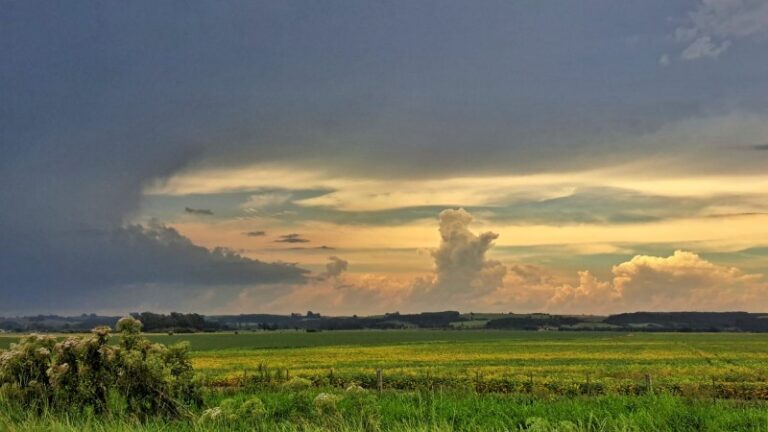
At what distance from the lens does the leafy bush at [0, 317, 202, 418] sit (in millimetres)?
18188

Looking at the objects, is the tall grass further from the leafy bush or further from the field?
the leafy bush

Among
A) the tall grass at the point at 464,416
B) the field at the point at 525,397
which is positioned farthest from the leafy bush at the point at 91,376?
the field at the point at 525,397

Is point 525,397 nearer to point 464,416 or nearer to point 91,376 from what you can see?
point 464,416

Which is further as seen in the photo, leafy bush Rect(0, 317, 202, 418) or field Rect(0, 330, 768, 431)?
leafy bush Rect(0, 317, 202, 418)

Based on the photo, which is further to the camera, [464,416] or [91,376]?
[91,376]

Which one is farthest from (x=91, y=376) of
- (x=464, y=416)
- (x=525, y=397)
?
(x=525, y=397)

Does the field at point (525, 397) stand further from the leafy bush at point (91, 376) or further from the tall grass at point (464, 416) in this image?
the leafy bush at point (91, 376)

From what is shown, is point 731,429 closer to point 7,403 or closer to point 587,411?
point 587,411

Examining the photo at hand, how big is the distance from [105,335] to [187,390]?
2.55 metres

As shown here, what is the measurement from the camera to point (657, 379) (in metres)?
45.8

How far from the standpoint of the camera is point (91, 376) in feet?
60.6

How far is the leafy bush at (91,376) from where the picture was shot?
18.2 m

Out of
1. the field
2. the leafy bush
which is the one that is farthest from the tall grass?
the leafy bush

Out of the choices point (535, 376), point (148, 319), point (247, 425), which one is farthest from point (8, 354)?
point (148, 319)
